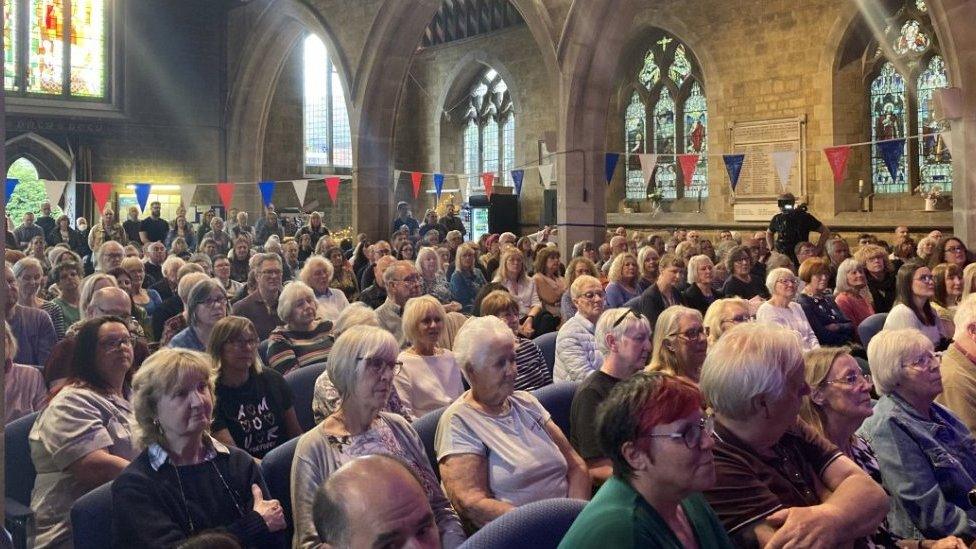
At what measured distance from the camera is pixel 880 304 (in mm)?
8250

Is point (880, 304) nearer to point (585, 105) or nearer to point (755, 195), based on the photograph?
point (585, 105)

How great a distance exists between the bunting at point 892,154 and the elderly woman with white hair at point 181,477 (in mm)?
12860

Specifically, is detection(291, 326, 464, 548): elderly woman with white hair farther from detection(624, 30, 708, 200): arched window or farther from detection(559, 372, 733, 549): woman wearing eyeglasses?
detection(624, 30, 708, 200): arched window

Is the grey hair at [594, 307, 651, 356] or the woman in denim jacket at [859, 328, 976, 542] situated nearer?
the woman in denim jacket at [859, 328, 976, 542]

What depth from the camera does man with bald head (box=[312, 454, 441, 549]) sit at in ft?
4.90

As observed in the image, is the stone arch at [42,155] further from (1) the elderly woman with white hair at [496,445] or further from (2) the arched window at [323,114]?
(1) the elderly woman with white hair at [496,445]

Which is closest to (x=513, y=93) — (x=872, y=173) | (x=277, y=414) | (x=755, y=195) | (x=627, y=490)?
(x=755, y=195)

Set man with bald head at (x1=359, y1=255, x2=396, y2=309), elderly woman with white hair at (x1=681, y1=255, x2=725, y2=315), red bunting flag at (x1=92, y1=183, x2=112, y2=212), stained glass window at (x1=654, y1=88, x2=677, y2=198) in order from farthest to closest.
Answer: red bunting flag at (x1=92, y1=183, x2=112, y2=212)
stained glass window at (x1=654, y1=88, x2=677, y2=198)
man with bald head at (x1=359, y1=255, x2=396, y2=309)
elderly woman with white hair at (x1=681, y1=255, x2=725, y2=315)

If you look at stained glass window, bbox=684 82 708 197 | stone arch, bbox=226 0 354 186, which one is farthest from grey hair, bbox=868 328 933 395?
stone arch, bbox=226 0 354 186

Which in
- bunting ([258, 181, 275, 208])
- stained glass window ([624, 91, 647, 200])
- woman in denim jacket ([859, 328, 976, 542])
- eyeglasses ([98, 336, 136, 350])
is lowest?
woman in denim jacket ([859, 328, 976, 542])

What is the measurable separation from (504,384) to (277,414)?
112 centimetres

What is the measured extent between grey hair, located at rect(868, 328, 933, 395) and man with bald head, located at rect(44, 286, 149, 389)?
2.85 metres

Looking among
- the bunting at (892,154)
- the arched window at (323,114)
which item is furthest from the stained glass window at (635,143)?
the arched window at (323,114)

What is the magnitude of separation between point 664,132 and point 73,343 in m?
16.0
